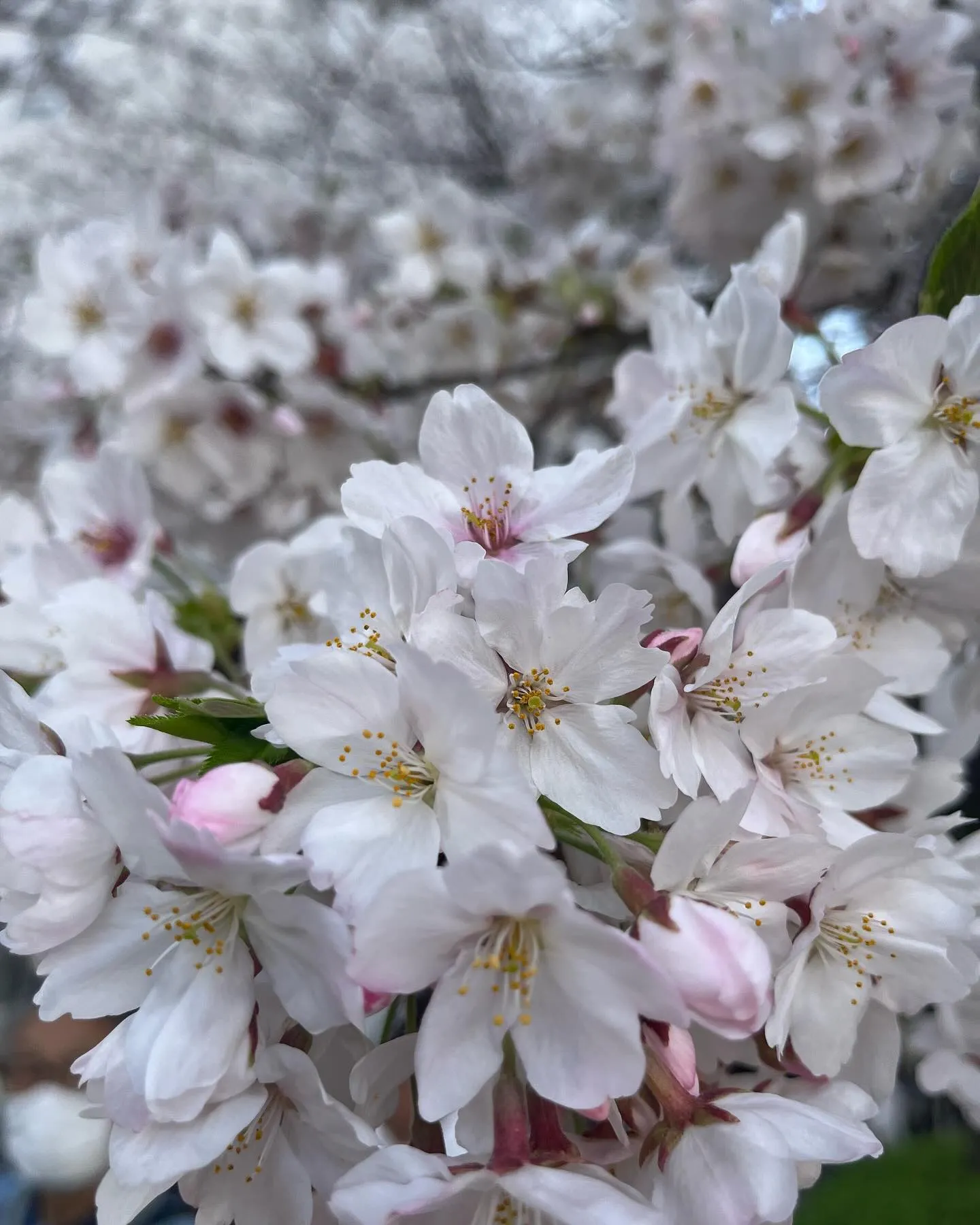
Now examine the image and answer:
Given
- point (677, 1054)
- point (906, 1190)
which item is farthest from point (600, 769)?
point (906, 1190)

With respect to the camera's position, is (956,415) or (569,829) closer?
(569,829)

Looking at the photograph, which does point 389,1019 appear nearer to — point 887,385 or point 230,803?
point 230,803

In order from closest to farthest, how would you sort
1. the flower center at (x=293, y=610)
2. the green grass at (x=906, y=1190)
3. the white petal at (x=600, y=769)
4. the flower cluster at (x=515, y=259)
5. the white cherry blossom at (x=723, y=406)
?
the white petal at (x=600, y=769) < the white cherry blossom at (x=723, y=406) < the flower center at (x=293, y=610) < the flower cluster at (x=515, y=259) < the green grass at (x=906, y=1190)

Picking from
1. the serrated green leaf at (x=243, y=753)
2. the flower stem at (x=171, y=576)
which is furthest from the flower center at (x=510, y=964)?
the flower stem at (x=171, y=576)

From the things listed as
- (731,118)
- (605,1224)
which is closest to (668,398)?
(605,1224)

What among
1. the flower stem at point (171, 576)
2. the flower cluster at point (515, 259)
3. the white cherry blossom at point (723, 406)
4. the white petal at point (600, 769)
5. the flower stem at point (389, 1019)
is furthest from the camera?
the flower cluster at point (515, 259)

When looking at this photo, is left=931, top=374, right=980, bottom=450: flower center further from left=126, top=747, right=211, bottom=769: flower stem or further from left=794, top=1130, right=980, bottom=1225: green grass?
left=794, top=1130, right=980, bottom=1225: green grass

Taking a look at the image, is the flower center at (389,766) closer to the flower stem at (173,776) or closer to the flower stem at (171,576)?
the flower stem at (173,776)

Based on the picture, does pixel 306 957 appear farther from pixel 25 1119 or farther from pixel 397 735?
pixel 25 1119
